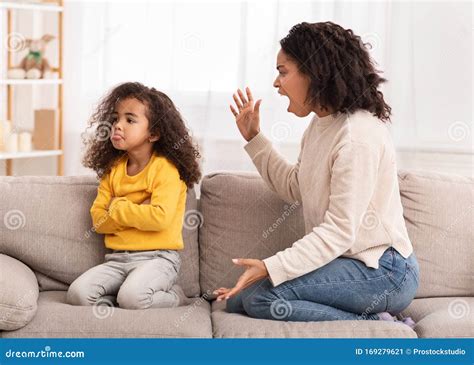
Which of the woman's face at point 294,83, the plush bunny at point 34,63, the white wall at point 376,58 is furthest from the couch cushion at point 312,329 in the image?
the plush bunny at point 34,63

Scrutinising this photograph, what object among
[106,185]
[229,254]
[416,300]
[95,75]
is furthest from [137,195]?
[95,75]

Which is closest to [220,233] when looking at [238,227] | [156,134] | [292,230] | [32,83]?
[238,227]

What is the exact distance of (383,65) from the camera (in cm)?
357

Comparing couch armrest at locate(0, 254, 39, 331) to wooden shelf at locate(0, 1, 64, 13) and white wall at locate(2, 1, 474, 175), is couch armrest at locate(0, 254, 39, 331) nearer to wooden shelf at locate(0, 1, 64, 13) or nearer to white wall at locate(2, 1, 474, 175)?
white wall at locate(2, 1, 474, 175)

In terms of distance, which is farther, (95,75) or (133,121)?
(95,75)

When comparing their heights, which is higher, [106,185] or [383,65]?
[383,65]

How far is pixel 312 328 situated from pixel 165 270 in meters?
0.48

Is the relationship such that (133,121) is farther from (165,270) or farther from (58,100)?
(58,100)

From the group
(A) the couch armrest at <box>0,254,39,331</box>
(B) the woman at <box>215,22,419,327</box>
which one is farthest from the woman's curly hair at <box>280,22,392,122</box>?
(A) the couch armrest at <box>0,254,39,331</box>

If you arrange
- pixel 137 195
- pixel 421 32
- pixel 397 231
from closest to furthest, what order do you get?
pixel 397 231 < pixel 137 195 < pixel 421 32

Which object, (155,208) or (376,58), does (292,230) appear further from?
(376,58)

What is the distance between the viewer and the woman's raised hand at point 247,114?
2.49 metres

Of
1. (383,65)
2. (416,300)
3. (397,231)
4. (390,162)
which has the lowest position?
(416,300)

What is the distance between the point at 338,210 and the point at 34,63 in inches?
79.5
